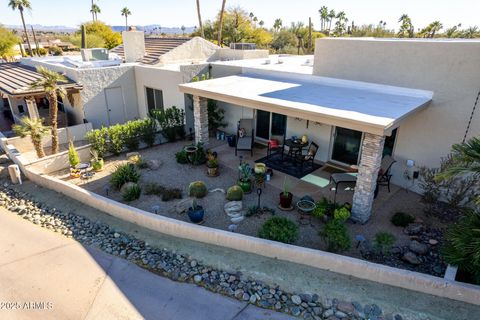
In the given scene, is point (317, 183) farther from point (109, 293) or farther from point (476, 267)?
point (109, 293)

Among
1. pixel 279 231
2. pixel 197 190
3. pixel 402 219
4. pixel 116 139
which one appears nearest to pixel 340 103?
pixel 402 219

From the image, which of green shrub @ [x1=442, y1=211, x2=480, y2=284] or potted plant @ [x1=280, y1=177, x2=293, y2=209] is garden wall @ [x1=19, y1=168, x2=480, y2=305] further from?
potted plant @ [x1=280, y1=177, x2=293, y2=209]

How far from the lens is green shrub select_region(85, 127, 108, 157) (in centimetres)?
1323

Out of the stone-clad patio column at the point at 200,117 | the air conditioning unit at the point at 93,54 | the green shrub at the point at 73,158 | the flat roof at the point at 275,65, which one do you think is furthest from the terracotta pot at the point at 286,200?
the air conditioning unit at the point at 93,54

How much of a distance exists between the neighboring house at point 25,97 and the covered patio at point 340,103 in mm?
7592

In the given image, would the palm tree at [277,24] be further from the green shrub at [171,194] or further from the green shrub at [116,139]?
the green shrub at [171,194]

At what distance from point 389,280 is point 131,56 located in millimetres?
19889

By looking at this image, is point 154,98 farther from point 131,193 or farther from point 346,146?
point 346,146

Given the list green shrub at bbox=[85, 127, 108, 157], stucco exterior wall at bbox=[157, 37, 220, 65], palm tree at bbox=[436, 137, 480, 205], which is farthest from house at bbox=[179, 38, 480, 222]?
stucco exterior wall at bbox=[157, 37, 220, 65]

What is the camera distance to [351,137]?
11.9 metres

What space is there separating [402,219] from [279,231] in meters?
3.87

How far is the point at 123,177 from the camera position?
11.2 meters

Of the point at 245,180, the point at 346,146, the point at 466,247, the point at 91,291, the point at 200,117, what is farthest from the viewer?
the point at 200,117

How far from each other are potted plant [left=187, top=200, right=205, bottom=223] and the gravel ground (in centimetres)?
28
